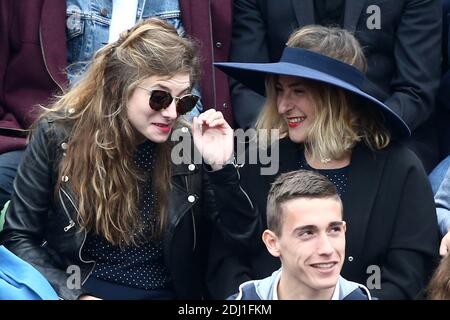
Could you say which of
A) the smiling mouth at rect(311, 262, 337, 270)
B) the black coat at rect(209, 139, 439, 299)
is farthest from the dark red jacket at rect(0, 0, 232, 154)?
the smiling mouth at rect(311, 262, 337, 270)

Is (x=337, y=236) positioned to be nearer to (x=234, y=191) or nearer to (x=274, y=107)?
(x=234, y=191)

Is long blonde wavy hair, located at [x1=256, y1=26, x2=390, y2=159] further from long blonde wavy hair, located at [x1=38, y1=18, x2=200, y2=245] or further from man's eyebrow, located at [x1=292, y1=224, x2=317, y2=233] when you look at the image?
man's eyebrow, located at [x1=292, y1=224, x2=317, y2=233]

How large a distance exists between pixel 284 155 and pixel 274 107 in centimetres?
22

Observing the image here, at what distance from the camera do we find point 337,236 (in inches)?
147

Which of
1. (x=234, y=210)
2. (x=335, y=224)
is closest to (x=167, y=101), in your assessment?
(x=234, y=210)

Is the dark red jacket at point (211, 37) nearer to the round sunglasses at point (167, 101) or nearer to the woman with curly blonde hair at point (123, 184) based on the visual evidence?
the woman with curly blonde hair at point (123, 184)

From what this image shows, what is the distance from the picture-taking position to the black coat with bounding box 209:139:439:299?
419cm

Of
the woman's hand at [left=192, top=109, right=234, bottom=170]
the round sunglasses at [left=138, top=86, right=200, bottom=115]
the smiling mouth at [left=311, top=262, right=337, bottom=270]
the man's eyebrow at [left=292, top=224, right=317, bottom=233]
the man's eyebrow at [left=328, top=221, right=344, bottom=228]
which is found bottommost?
the smiling mouth at [left=311, top=262, right=337, bottom=270]

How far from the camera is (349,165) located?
435 centimetres

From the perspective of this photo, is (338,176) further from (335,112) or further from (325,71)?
(325,71)

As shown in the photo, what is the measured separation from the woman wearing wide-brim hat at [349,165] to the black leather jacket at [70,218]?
11 centimetres

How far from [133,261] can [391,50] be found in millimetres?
1597

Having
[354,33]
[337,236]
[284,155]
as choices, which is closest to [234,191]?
[284,155]

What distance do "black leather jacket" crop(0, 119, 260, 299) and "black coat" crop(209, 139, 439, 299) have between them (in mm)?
105
